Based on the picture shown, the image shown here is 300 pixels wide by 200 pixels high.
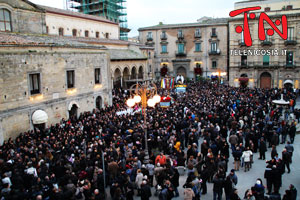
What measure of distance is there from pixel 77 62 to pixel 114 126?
826 centimetres

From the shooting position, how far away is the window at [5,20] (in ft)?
67.9

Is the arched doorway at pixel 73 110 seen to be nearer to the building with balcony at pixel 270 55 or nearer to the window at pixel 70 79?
the window at pixel 70 79

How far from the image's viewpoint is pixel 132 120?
1870cm

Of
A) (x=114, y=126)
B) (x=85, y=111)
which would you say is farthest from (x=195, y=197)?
(x=85, y=111)

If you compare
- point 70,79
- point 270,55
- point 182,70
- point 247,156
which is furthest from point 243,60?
point 247,156

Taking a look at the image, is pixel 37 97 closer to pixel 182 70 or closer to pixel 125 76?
pixel 125 76

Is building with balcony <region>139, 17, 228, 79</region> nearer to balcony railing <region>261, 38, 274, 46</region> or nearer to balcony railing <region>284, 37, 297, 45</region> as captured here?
balcony railing <region>261, 38, 274, 46</region>

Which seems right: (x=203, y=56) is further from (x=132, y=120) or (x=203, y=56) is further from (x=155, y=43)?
(x=132, y=120)

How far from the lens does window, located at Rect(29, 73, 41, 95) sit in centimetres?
1859

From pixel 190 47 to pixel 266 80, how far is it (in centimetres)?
1361

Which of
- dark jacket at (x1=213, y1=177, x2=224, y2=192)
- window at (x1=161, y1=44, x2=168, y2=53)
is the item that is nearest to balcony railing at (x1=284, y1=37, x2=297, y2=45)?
window at (x1=161, y1=44, x2=168, y2=53)

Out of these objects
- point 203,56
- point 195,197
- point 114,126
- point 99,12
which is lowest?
point 195,197

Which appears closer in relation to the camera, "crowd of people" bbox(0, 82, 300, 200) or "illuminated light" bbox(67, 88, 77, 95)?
"crowd of people" bbox(0, 82, 300, 200)

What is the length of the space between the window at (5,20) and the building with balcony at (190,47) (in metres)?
29.1
